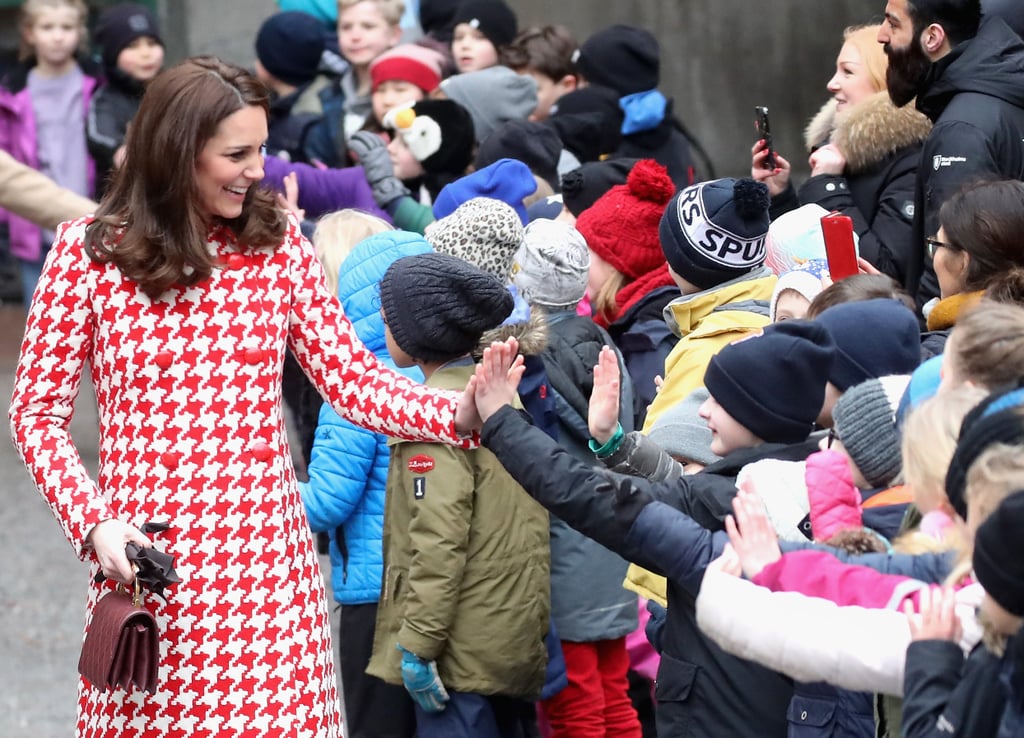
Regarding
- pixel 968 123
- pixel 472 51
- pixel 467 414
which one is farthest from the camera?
pixel 472 51

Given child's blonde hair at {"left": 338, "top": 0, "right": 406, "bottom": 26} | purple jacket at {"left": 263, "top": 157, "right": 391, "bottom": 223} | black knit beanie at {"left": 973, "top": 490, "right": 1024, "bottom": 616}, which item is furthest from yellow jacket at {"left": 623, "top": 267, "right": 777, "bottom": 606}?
child's blonde hair at {"left": 338, "top": 0, "right": 406, "bottom": 26}

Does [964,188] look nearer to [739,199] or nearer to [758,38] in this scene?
[739,199]

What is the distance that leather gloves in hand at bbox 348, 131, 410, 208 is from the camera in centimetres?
646

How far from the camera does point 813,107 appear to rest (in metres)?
10.2

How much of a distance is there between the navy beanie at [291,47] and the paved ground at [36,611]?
7.40ft

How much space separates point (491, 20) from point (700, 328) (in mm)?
4240

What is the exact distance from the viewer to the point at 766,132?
525 cm

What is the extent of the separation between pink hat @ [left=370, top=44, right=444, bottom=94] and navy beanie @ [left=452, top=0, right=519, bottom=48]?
58cm

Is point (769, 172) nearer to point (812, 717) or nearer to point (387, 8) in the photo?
point (812, 717)

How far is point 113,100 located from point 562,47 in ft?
8.18

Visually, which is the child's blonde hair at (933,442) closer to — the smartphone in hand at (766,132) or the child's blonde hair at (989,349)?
the child's blonde hair at (989,349)

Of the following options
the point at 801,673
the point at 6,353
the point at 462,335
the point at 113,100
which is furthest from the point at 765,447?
the point at 6,353

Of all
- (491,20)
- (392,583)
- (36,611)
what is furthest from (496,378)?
(491,20)

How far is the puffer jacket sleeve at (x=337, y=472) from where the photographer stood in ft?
14.5
